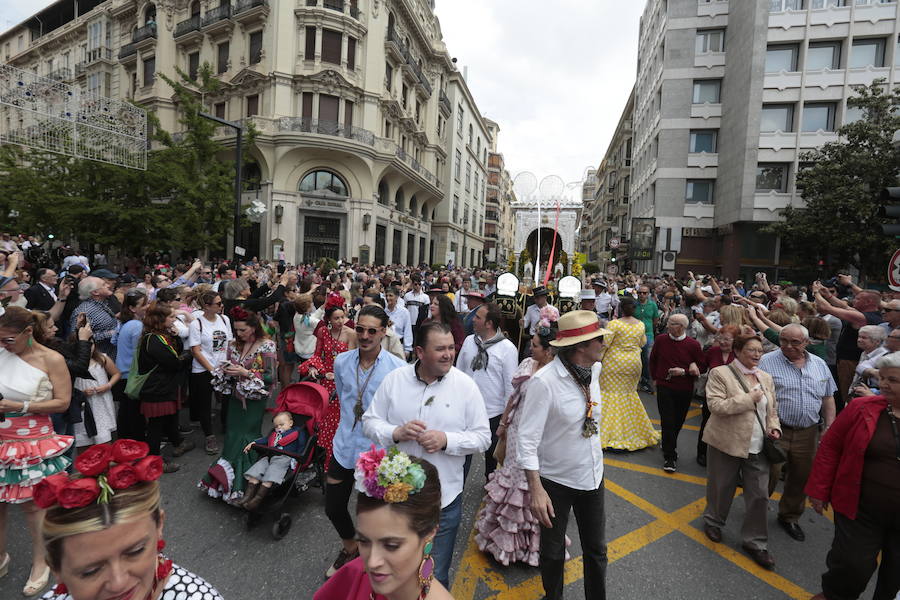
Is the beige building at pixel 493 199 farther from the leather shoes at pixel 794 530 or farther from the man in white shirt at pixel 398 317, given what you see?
the leather shoes at pixel 794 530

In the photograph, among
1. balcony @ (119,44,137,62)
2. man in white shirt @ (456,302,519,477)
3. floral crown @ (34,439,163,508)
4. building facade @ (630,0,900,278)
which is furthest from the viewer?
balcony @ (119,44,137,62)

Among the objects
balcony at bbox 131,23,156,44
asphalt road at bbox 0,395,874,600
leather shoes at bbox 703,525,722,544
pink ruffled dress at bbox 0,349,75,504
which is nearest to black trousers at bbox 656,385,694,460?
asphalt road at bbox 0,395,874,600

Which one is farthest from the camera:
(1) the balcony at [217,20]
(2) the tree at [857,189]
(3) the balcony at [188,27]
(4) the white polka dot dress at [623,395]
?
(3) the balcony at [188,27]

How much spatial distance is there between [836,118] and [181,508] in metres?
33.4

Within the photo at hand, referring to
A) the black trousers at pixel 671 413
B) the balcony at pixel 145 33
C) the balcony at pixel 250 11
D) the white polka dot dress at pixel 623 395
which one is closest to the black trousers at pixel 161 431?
the white polka dot dress at pixel 623 395

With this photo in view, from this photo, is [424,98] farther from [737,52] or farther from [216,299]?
[216,299]

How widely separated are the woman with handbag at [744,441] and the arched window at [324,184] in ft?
83.6

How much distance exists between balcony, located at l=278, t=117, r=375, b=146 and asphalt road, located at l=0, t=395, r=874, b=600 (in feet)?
77.7

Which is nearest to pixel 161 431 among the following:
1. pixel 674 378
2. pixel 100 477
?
pixel 100 477

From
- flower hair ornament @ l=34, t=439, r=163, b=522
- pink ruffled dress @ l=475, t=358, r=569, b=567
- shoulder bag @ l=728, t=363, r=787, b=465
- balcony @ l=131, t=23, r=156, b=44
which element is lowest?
pink ruffled dress @ l=475, t=358, r=569, b=567

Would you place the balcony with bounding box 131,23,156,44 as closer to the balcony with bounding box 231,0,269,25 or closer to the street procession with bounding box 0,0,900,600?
the balcony with bounding box 231,0,269,25

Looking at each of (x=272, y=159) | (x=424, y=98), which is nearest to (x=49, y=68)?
(x=272, y=159)

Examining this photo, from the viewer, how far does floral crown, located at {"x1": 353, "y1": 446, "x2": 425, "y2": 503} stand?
60.7 inches

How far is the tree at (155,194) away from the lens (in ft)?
55.7
